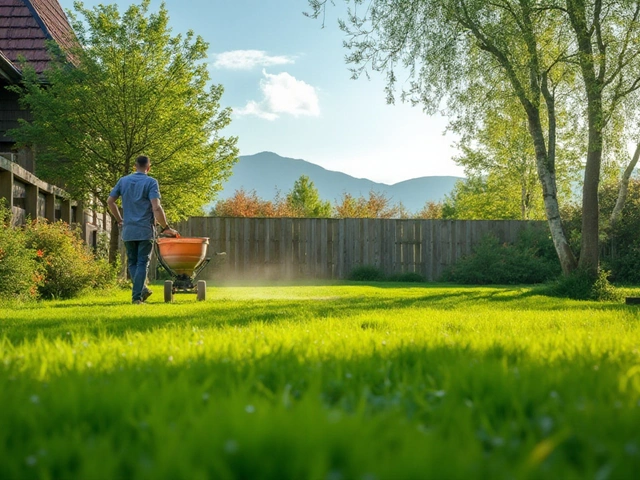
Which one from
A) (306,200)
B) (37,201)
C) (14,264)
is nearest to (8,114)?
(37,201)

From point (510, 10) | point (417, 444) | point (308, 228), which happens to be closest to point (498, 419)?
point (417, 444)

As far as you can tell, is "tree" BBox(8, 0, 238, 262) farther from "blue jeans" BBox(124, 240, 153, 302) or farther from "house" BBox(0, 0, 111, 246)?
"blue jeans" BBox(124, 240, 153, 302)

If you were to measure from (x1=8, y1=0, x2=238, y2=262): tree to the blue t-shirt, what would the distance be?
5.50 meters

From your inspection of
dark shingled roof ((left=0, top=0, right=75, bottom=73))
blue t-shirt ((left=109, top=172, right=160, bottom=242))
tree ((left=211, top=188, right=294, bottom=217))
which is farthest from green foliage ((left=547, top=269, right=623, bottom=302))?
tree ((left=211, top=188, right=294, bottom=217))

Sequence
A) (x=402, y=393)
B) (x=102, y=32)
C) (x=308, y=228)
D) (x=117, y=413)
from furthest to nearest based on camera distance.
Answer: (x=308, y=228)
(x=102, y=32)
(x=402, y=393)
(x=117, y=413)

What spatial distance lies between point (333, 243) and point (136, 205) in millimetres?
12994

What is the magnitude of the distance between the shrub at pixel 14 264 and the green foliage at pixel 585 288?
9691mm

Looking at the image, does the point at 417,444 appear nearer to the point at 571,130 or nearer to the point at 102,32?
the point at 571,130

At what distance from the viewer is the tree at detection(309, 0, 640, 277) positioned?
495 inches

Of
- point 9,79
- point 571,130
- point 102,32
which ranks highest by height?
point 102,32

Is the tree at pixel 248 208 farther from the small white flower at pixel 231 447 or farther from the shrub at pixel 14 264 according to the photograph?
the small white flower at pixel 231 447

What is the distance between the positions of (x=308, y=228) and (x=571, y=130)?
33.3 feet

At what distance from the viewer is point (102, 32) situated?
14844mm

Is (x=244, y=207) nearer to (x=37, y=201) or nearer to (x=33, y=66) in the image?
(x=33, y=66)
